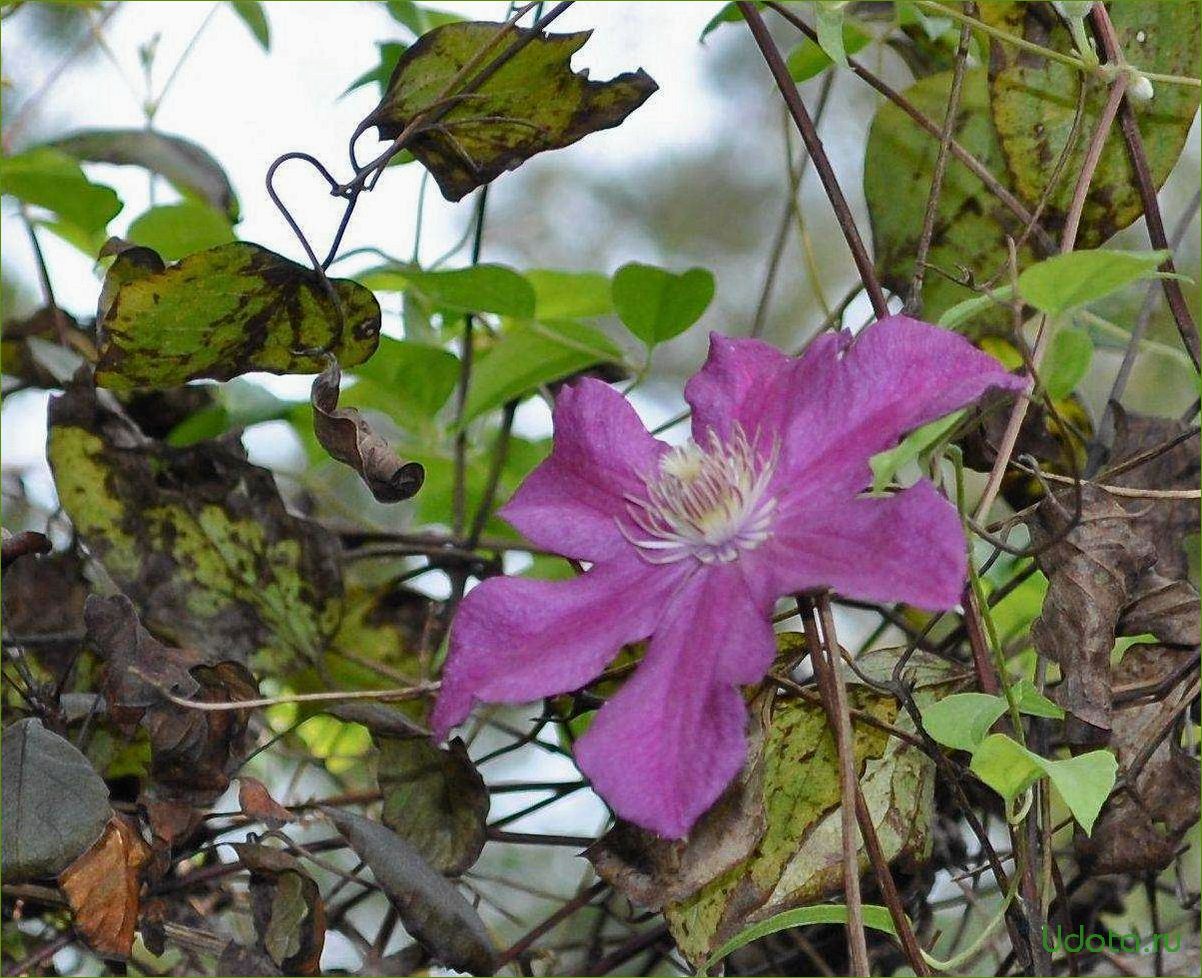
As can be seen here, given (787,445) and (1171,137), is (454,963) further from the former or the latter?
(1171,137)

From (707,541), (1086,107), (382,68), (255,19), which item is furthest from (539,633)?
(255,19)

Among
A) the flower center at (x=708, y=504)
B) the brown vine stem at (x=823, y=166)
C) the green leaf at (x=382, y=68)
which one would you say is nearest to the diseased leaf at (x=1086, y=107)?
the brown vine stem at (x=823, y=166)

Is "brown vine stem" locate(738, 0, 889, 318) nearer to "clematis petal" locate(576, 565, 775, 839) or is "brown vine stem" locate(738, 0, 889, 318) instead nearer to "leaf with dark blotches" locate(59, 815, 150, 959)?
"clematis petal" locate(576, 565, 775, 839)

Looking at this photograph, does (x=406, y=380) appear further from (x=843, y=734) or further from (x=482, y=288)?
(x=843, y=734)

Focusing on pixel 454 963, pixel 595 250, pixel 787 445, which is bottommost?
pixel 595 250

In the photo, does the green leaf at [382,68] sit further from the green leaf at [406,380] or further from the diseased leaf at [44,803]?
the diseased leaf at [44,803]

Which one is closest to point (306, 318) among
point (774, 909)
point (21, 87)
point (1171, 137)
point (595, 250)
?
point (774, 909)
